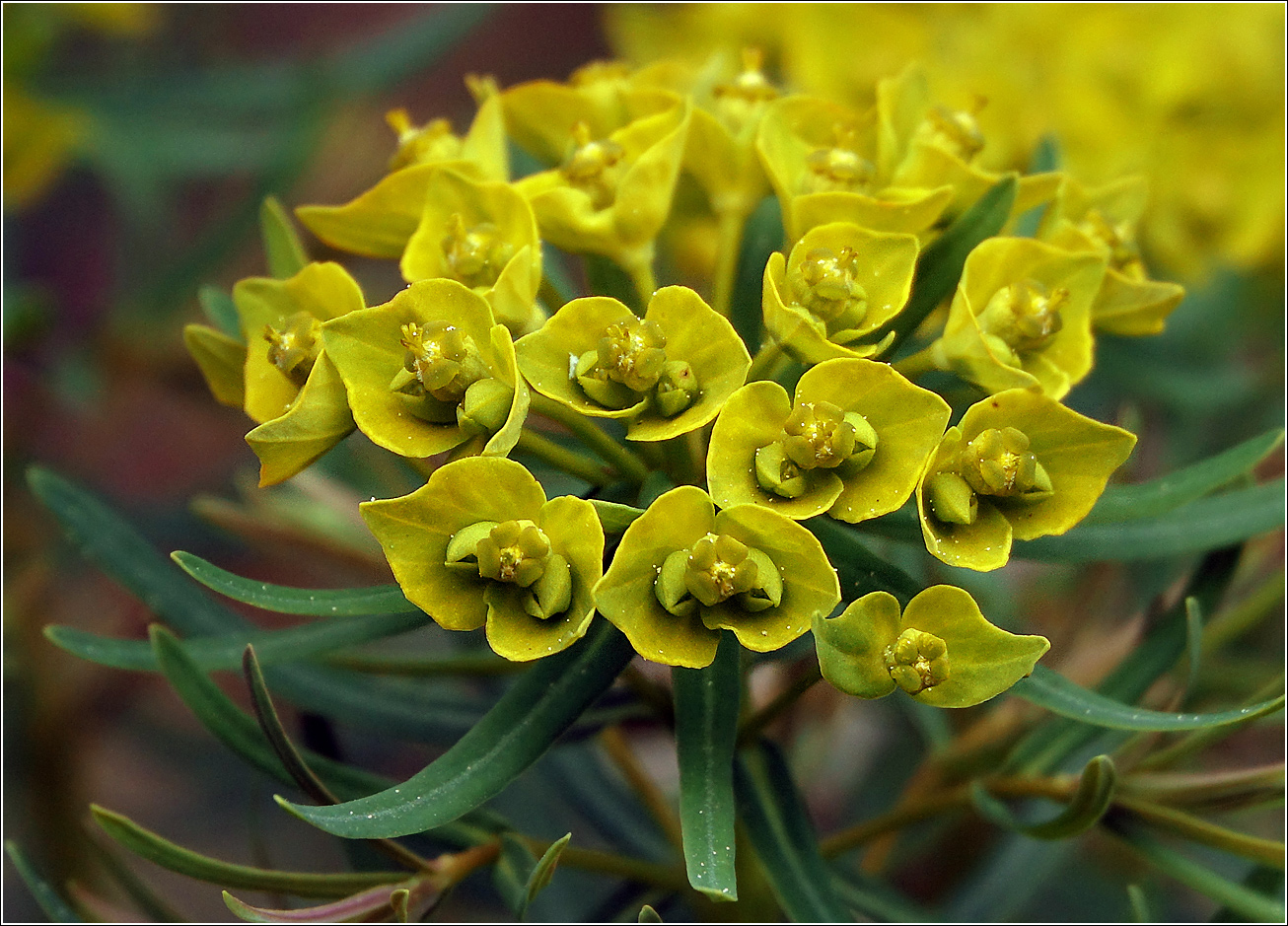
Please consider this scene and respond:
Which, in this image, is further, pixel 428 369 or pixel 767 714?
pixel 767 714

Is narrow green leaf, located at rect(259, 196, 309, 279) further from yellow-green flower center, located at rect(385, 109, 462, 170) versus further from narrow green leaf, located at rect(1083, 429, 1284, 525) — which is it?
narrow green leaf, located at rect(1083, 429, 1284, 525)

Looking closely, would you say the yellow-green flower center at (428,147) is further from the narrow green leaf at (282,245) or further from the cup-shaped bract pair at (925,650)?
the cup-shaped bract pair at (925,650)

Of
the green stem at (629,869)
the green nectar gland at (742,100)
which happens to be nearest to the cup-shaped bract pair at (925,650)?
the green stem at (629,869)

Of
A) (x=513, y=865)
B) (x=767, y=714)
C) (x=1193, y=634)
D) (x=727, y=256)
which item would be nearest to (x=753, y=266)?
(x=727, y=256)

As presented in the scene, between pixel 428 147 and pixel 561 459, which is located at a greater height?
pixel 428 147

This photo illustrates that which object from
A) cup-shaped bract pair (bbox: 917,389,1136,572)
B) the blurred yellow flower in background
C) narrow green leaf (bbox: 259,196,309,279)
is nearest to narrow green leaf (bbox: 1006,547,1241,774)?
cup-shaped bract pair (bbox: 917,389,1136,572)

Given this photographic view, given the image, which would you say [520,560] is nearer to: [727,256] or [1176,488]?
[727,256]
